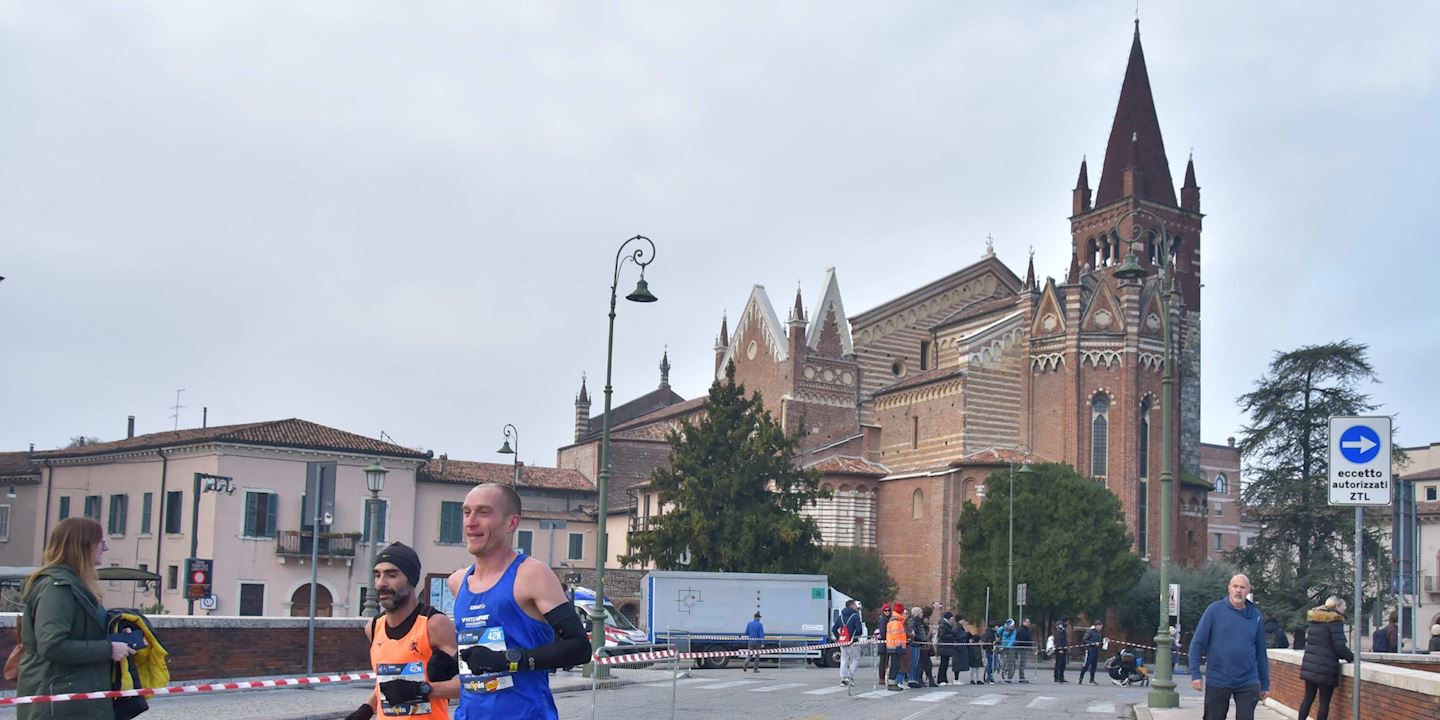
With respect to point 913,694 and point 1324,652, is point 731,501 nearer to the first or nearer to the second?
point 913,694

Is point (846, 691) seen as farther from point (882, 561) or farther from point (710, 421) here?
point (882, 561)

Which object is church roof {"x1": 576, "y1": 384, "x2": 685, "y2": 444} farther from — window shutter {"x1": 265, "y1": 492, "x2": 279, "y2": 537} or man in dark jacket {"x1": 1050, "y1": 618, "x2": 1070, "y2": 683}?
man in dark jacket {"x1": 1050, "y1": 618, "x2": 1070, "y2": 683}

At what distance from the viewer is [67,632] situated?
6.00m

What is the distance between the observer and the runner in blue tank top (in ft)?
16.8

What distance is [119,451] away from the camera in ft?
152

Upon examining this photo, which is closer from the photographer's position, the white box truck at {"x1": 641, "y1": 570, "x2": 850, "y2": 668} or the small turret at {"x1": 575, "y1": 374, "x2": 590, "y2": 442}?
the white box truck at {"x1": 641, "y1": 570, "x2": 850, "y2": 668}

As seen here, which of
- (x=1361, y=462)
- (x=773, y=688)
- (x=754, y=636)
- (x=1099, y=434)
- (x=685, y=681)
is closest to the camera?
(x=1361, y=462)

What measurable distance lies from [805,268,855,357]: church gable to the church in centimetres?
7

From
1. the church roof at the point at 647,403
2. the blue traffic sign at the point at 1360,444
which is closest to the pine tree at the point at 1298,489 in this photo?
the blue traffic sign at the point at 1360,444

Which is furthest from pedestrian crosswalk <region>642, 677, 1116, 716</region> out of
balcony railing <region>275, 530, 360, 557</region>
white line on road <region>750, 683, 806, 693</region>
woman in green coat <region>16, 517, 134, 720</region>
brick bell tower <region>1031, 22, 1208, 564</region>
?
brick bell tower <region>1031, 22, 1208, 564</region>

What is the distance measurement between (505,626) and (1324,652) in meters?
10.2

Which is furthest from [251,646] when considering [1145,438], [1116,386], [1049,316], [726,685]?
[1049,316]

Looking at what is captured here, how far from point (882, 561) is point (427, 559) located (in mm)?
20956

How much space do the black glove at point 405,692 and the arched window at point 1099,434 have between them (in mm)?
52599
